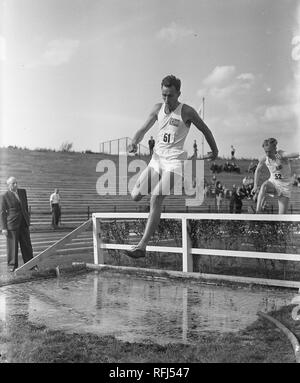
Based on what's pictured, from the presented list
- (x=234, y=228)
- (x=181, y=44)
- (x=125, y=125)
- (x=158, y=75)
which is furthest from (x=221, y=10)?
(x=234, y=228)

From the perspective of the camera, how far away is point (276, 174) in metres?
6.89

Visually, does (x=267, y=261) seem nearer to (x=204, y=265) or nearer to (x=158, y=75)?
(x=204, y=265)

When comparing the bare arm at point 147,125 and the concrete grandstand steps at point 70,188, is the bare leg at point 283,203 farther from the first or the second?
the bare arm at point 147,125

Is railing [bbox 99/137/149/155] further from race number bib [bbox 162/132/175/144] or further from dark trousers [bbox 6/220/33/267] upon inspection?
dark trousers [bbox 6/220/33/267]

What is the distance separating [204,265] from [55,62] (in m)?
3.69

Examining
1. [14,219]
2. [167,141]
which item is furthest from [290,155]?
[14,219]

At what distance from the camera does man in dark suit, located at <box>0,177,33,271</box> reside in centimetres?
830

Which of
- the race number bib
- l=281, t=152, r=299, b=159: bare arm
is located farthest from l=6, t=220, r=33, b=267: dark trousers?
the race number bib

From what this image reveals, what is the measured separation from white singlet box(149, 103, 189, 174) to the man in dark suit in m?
4.65

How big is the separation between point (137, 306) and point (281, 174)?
2681 mm

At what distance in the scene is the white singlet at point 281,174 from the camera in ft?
21.9

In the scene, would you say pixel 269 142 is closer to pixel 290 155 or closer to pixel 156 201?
pixel 290 155

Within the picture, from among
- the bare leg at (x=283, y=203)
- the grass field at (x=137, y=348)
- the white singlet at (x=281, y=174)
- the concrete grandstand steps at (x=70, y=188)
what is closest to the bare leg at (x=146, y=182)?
the grass field at (x=137, y=348)

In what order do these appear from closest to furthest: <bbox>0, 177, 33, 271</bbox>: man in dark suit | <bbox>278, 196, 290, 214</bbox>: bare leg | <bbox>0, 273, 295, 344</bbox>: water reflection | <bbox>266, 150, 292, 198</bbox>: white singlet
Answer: <bbox>0, 273, 295, 344</bbox>: water reflection
<bbox>266, 150, 292, 198</bbox>: white singlet
<bbox>278, 196, 290, 214</bbox>: bare leg
<bbox>0, 177, 33, 271</bbox>: man in dark suit
